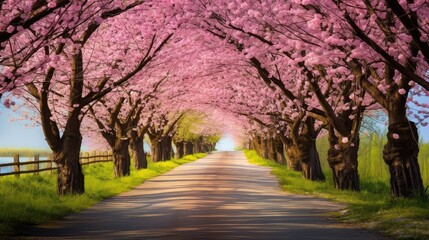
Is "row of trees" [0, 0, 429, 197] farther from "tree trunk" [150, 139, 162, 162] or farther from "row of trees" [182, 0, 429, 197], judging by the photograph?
"tree trunk" [150, 139, 162, 162]

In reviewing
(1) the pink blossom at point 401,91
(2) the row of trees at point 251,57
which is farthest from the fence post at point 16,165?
(1) the pink blossom at point 401,91

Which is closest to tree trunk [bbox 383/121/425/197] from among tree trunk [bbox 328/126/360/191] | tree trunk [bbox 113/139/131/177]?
tree trunk [bbox 328/126/360/191]

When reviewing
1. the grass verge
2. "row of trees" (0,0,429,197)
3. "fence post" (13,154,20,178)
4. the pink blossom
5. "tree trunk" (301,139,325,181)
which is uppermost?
"row of trees" (0,0,429,197)

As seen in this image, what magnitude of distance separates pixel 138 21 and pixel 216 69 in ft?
25.7

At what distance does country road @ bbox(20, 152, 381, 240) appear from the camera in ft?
37.9

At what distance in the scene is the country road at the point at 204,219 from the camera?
11.5 m

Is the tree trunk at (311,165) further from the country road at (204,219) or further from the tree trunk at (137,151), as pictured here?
the tree trunk at (137,151)

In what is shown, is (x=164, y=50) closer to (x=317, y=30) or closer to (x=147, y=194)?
(x=147, y=194)

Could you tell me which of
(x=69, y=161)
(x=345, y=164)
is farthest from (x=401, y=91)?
(x=69, y=161)

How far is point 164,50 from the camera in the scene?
23.7 meters

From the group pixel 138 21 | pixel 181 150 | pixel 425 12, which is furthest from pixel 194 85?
pixel 181 150

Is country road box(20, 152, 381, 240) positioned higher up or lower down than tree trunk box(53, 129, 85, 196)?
lower down

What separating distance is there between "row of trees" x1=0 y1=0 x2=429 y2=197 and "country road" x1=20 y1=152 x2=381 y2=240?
2.87 m

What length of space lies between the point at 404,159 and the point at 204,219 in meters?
6.24
